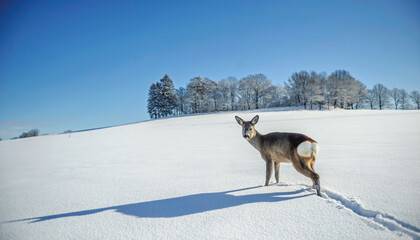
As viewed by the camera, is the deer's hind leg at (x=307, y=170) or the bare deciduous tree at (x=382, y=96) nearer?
the deer's hind leg at (x=307, y=170)

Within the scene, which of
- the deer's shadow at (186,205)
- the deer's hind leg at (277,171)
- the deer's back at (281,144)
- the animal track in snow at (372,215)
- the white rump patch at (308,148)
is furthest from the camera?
the deer's hind leg at (277,171)

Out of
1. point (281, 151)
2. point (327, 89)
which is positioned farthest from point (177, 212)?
point (327, 89)

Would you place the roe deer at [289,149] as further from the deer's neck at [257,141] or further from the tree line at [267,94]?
the tree line at [267,94]

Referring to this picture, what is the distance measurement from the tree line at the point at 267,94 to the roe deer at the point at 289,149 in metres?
44.1

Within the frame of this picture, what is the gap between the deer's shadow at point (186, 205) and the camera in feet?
7.08

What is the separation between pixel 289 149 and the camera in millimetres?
2537

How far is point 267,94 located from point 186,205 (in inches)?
1956

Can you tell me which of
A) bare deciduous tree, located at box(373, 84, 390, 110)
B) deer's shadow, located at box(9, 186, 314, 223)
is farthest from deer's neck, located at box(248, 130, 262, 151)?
bare deciduous tree, located at box(373, 84, 390, 110)

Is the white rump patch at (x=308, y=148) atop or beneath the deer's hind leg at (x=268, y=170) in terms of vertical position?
atop

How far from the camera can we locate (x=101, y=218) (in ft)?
6.92

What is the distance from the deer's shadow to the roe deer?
0.36 m

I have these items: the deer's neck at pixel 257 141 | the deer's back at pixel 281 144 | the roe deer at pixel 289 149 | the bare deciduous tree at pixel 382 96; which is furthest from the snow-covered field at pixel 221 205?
the bare deciduous tree at pixel 382 96

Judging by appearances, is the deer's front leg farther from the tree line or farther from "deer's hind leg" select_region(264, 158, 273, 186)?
the tree line

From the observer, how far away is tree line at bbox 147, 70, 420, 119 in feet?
140
